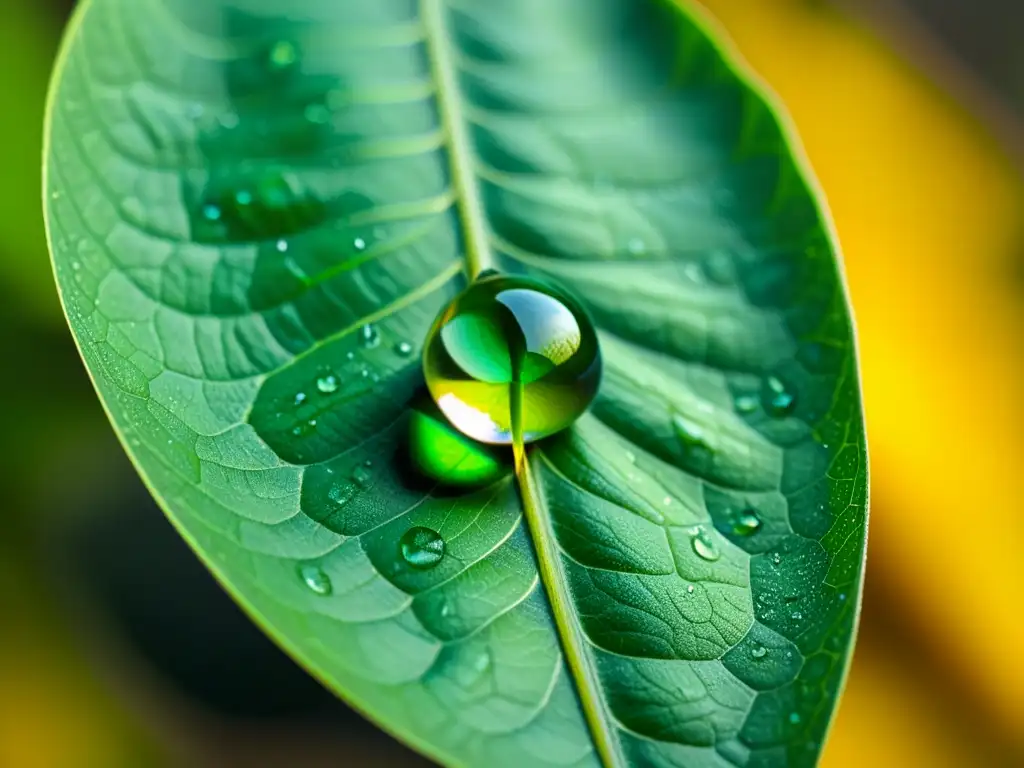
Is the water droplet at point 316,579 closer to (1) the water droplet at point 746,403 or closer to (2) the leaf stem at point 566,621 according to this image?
(2) the leaf stem at point 566,621

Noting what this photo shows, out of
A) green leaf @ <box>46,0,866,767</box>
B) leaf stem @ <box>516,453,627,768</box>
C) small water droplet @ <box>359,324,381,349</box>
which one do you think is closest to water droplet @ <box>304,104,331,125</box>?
green leaf @ <box>46,0,866,767</box>

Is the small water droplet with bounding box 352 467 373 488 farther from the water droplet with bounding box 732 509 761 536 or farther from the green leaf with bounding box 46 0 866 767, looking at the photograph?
the water droplet with bounding box 732 509 761 536

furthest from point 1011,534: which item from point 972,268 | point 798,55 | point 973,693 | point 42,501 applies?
point 42,501

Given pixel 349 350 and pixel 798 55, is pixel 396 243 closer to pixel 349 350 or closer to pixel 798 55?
pixel 349 350

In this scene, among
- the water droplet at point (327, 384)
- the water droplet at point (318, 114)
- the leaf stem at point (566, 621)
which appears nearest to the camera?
the leaf stem at point (566, 621)

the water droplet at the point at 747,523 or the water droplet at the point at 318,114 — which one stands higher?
the water droplet at the point at 318,114

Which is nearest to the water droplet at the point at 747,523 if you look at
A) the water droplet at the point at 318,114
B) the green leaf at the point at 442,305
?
the green leaf at the point at 442,305

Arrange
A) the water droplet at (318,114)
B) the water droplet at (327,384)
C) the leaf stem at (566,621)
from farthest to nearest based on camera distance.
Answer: the water droplet at (318,114)
the water droplet at (327,384)
the leaf stem at (566,621)
